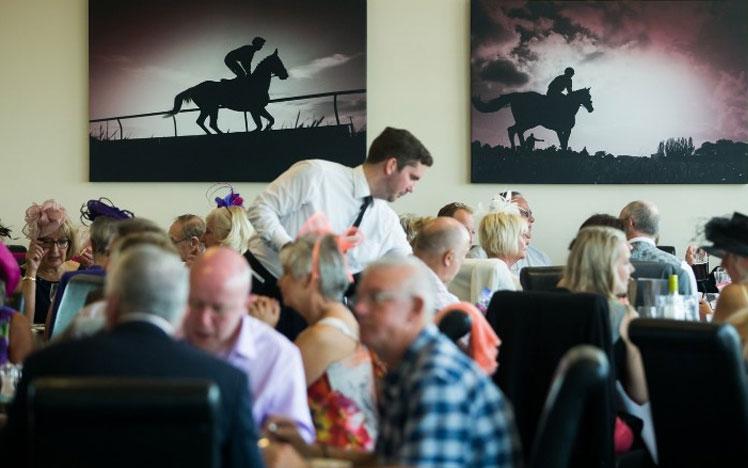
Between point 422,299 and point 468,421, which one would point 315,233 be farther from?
point 468,421

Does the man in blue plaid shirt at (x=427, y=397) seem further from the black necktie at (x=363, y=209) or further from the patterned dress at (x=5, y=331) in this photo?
the black necktie at (x=363, y=209)

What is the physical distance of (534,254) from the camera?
7.72 m

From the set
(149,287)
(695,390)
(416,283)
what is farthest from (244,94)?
(149,287)

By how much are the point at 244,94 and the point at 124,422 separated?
6.61 m

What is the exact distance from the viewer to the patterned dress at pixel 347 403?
288 centimetres

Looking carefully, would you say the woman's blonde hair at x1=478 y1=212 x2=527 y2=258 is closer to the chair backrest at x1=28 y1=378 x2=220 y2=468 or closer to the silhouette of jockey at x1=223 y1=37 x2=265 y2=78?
the silhouette of jockey at x1=223 y1=37 x2=265 y2=78

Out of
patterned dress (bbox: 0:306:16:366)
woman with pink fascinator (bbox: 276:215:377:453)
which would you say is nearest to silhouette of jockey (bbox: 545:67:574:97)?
woman with pink fascinator (bbox: 276:215:377:453)

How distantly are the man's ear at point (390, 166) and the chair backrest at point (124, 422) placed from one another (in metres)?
3.35

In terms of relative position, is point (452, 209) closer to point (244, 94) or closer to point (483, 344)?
point (244, 94)

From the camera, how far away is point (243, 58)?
8.30 m

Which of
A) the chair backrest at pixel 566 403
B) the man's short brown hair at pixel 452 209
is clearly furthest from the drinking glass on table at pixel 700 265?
the chair backrest at pixel 566 403

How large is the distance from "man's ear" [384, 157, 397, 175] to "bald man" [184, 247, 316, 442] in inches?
90.8

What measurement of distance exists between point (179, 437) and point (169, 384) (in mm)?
90

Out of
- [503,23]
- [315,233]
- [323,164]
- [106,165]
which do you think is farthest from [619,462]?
[106,165]
